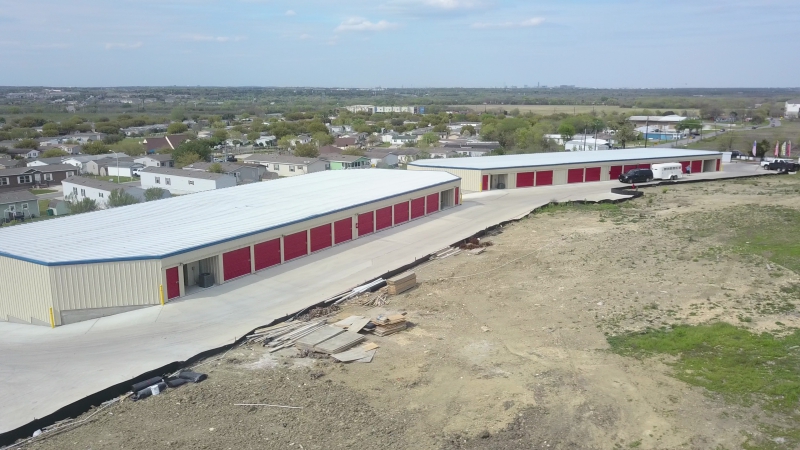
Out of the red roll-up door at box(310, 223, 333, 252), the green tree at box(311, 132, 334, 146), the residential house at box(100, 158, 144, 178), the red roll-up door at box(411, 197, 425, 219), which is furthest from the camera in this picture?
the green tree at box(311, 132, 334, 146)

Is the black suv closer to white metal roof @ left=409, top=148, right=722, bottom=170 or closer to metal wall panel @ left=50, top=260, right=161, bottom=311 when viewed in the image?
white metal roof @ left=409, top=148, right=722, bottom=170

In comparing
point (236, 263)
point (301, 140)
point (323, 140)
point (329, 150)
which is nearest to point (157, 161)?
point (329, 150)

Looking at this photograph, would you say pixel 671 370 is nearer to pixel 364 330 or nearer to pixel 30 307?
pixel 364 330

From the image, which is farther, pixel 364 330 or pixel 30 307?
pixel 30 307

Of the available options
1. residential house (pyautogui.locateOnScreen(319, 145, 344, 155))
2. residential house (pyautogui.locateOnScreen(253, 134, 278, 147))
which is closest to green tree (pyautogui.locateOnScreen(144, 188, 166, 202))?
residential house (pyautogui.locateOnScreen(319, 145, 344, 155))

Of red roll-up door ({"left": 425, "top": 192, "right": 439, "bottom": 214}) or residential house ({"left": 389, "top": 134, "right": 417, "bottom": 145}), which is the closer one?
red roll-up door ({"left": 425, "top": 192, "right": 439, "bottom": 214})

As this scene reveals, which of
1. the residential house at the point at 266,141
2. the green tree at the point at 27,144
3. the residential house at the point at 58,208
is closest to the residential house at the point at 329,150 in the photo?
the residential house at the point at 266,141

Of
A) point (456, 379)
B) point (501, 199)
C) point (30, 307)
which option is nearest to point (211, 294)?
point (30, 307)
